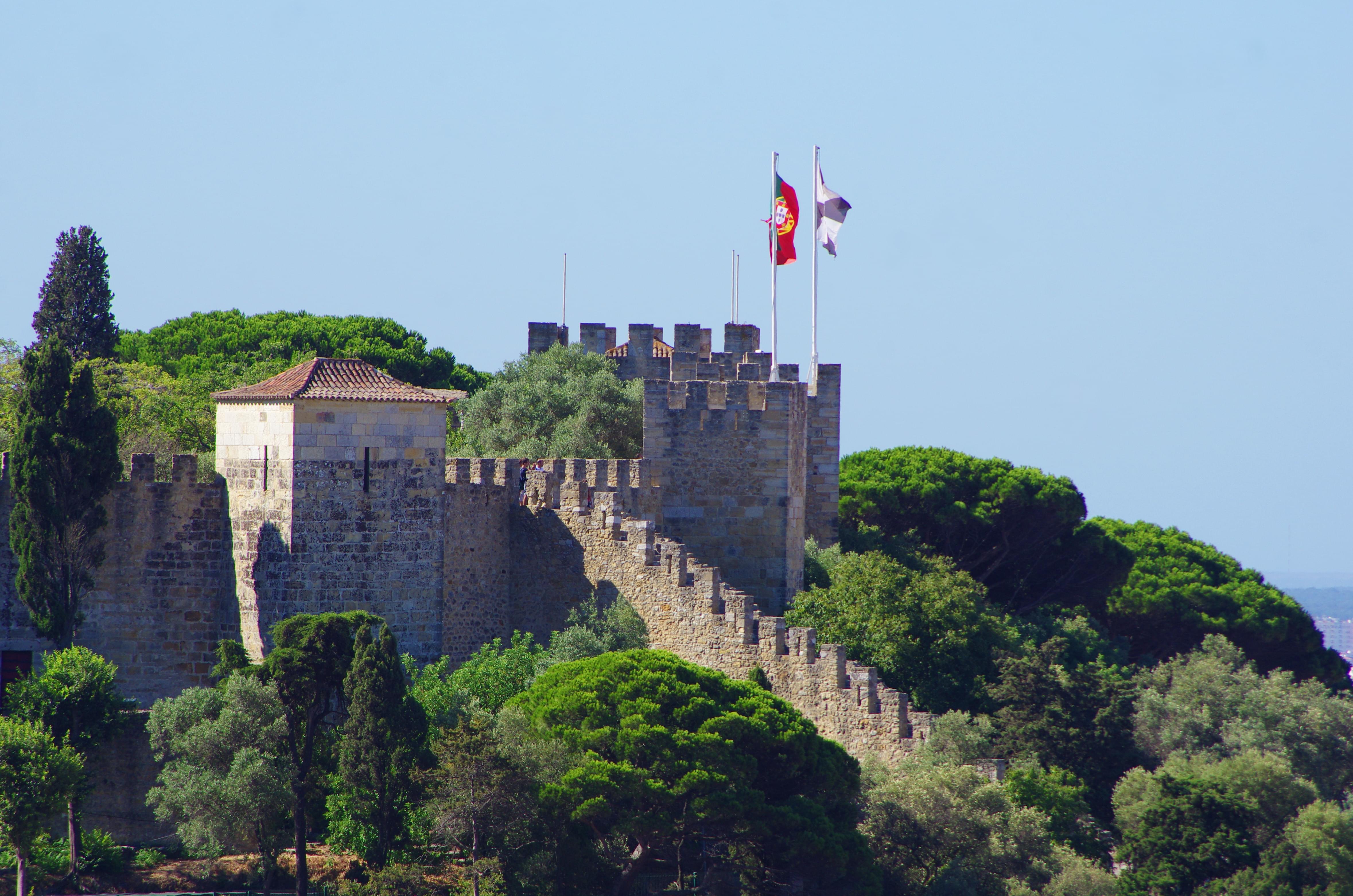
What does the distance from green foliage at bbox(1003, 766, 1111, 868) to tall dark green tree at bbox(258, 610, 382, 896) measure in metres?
11.1

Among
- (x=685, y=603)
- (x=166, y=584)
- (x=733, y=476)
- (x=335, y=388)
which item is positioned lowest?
(x=685, y=603)

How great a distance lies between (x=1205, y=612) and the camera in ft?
181

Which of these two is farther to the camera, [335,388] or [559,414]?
[559,414]

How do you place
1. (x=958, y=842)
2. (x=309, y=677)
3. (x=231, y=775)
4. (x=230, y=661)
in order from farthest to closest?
1. (x=958, y=842)
2. (x=230, y=661)
3. (x=309, y=677)
4. (x=231, y=775)

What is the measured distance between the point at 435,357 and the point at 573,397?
18604 mm

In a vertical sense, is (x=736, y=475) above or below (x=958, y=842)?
above

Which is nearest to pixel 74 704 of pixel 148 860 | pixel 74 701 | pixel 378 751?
pixel 74 701

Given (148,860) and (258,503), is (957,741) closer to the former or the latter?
(258,503)

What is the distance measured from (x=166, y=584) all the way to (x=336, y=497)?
349 cm

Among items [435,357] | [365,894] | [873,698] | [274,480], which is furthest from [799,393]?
[435,357]

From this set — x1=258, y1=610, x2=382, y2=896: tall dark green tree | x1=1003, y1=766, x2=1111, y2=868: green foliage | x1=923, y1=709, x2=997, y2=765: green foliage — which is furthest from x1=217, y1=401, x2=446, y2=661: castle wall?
x1=1003, y1=766, x2=1111, y2=868: green foliage

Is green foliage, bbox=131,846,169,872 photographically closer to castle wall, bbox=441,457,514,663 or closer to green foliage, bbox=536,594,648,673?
castle wall, bbox=441,457,514,663

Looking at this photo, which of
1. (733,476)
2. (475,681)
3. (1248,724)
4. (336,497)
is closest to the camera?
(475,681)

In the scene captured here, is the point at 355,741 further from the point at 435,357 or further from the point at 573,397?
the point at 435,357
